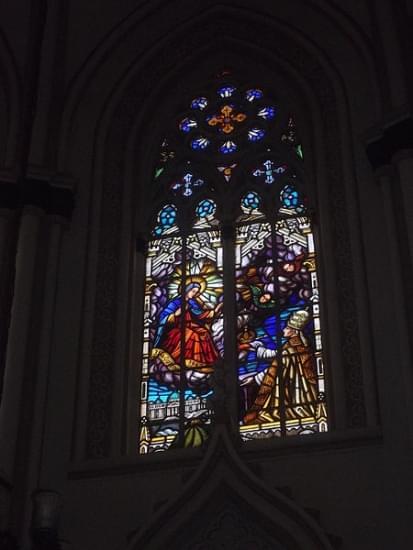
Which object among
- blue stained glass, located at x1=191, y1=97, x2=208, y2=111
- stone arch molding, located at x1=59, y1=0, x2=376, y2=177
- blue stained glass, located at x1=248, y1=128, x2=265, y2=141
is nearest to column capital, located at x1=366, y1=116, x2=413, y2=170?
stone arch molding, located at x1=59, y1=0, x2=376, y2=177

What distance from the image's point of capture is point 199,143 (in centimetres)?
1092

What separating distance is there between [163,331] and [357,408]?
2143mm

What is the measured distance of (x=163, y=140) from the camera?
435 inches

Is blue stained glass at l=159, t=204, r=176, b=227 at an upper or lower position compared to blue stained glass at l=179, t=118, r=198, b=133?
lower

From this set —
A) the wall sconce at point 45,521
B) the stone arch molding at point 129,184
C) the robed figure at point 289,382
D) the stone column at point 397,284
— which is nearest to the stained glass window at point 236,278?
the robed figure at point 289,382

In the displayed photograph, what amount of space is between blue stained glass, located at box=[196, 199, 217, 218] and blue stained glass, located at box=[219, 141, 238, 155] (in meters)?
0.63

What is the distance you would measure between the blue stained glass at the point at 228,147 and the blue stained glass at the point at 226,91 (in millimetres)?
665

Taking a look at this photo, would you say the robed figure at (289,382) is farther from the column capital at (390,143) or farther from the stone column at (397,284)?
the column capital at (390,143)

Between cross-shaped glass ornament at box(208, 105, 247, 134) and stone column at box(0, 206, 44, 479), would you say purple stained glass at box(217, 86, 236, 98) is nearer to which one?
cross-shaped glass ornament at box(208, 105, 247, 134)

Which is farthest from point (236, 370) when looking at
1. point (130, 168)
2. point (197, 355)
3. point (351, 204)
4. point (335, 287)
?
point (130, 168)

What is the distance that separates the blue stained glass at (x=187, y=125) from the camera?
1107 cm

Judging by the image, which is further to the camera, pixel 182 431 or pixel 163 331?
pixel 163 331

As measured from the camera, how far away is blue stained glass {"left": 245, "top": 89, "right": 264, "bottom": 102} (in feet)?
36.3

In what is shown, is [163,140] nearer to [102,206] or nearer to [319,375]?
[102,206]
